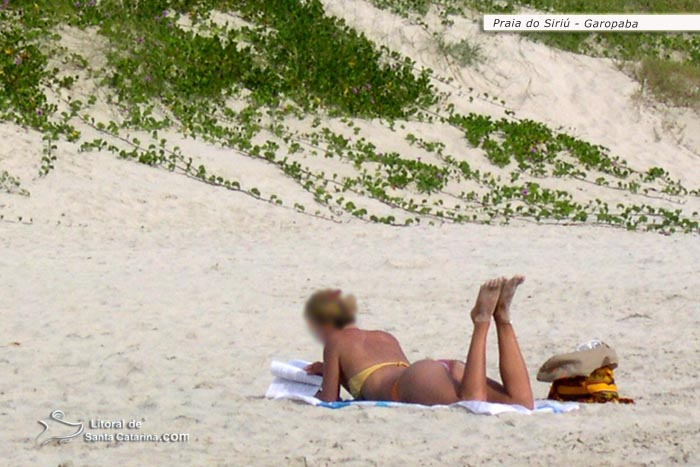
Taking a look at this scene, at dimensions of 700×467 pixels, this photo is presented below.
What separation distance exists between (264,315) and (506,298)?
3.42m

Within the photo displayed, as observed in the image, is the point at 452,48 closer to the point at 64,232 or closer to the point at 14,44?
the point at 14,44

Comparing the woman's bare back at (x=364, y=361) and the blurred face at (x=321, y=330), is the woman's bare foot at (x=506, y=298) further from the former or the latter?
the blurred face at (x=321, y=330)

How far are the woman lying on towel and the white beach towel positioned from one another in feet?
0.18

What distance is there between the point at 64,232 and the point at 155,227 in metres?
0.95

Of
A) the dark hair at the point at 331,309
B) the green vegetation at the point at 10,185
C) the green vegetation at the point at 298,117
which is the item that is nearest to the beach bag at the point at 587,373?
the dark hair at the point at 331,309

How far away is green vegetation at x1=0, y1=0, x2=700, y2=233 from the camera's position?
13.5 meters

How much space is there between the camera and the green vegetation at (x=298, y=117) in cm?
1351

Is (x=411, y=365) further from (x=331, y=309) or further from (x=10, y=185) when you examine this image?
(x=10, y=185)

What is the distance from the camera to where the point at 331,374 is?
5.78m

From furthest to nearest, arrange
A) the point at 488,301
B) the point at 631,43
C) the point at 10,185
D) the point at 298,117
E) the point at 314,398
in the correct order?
the point at 631,43, the point at 298,117, the point at 10,185, the point at 314,398, the point at 488,301

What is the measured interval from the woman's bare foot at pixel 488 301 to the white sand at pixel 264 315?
0.44 meters

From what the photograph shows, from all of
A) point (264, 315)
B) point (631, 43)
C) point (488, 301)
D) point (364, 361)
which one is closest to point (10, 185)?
point (264, 315)

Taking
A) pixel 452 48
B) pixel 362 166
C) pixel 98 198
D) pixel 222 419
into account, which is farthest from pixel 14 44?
pixel 222 419

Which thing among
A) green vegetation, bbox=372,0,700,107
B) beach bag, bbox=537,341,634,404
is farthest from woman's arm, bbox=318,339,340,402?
green vegetation, bbox=372,0,700,107
